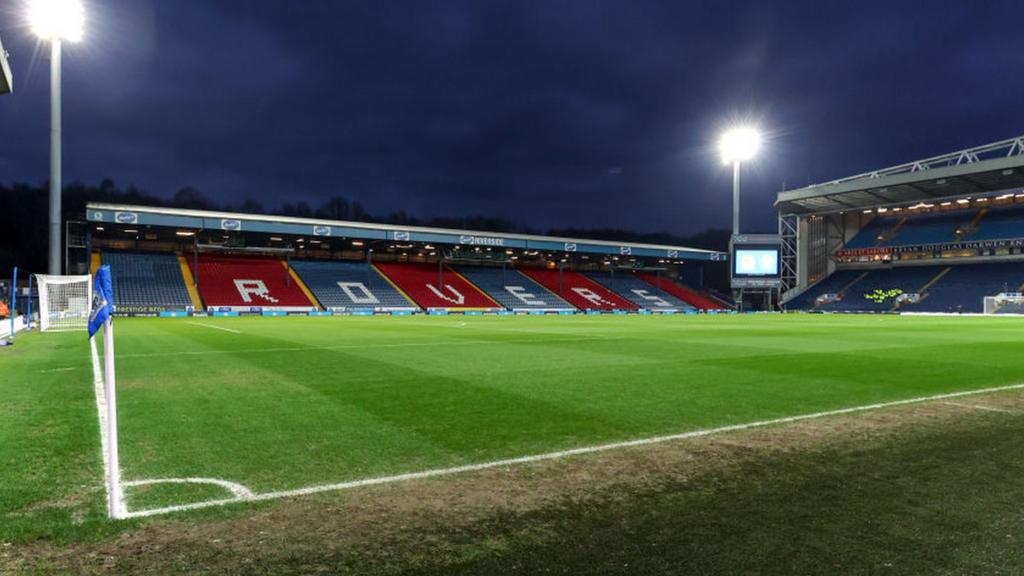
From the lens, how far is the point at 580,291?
222 feet

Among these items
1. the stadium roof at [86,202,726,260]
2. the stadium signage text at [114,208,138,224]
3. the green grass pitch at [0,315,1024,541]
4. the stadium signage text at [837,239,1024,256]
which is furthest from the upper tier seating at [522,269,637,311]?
the green grass pitch at [0,315,1024,541]

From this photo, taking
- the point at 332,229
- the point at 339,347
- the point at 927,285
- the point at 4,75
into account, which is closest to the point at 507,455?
the point at 4,75

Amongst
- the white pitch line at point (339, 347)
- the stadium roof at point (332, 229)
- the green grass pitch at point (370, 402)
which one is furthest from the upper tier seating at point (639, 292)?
the green grass pitch at point (370, 402)

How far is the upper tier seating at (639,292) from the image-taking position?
68.7m

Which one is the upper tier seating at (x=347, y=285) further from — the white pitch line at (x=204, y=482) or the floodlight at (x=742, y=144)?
the white pitch line at (x=204, y=482)

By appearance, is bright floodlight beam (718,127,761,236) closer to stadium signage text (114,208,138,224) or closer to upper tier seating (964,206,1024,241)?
upper tier seating (964,206,1024,241)

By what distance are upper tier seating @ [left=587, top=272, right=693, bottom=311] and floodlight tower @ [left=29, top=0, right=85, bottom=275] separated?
53.4m

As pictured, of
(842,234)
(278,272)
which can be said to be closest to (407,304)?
(278,272)

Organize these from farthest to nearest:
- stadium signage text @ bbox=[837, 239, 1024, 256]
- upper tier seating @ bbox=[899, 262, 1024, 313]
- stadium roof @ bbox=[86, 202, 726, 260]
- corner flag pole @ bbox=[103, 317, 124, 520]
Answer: stadium signage text @ bbox=[837, 239, 1024, 256] → upper tier seating @ bbox=[899, 262, 1024, 313] → stadium roof @ bbox=[86, 202, 726, 260] → corner flag pole @ bbox=[103, 317, 124, 520]

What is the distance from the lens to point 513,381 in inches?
405

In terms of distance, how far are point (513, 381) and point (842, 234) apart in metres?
79.4

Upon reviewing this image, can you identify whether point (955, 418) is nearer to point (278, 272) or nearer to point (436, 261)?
point (278, 272)

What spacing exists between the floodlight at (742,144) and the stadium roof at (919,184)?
26.1 feet

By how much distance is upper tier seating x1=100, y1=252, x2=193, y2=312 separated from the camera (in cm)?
4469
